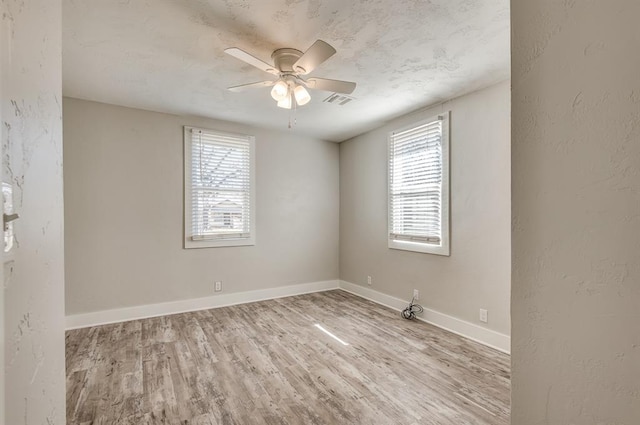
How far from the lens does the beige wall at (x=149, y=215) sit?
3.42 m

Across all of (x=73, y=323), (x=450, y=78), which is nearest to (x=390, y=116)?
(x=450, y=78)

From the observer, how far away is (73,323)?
3.37m

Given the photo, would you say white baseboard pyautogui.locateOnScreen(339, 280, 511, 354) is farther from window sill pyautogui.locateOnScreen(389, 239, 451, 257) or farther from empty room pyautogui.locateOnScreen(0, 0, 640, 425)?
window sill pyautogui.locateOnScreen(389, 239, 451, 257)

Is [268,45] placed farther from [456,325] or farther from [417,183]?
[456,325]

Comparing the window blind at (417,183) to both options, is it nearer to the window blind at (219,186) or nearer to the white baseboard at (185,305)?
the white baseboard at (185,305)

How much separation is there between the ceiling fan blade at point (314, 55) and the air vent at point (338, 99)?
0.93 meters

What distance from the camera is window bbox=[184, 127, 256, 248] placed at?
4016 mm

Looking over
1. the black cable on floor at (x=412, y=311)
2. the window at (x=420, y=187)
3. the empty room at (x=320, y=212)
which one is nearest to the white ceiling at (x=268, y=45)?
the empty room at (x=320, y=212)

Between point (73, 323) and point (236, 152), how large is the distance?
2.77 m

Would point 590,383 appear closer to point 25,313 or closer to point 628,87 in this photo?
point 628,87

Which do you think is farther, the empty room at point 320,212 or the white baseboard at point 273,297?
the white baseboard at point 273,297

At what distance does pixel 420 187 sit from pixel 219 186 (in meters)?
2.66

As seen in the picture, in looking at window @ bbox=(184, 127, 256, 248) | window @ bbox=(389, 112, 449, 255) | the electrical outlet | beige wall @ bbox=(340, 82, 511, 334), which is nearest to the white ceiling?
beige wall @ bbox=(340, 82, 511, 334)

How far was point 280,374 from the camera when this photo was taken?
2438mm
